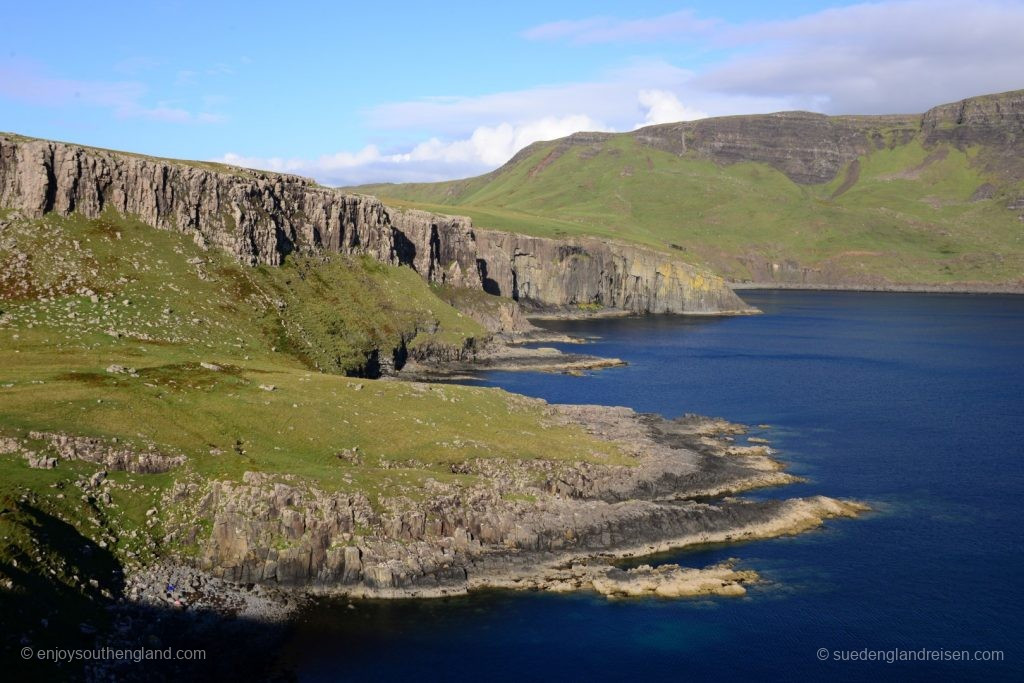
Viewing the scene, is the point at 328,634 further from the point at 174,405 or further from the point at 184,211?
the point at 184,211

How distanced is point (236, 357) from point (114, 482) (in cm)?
3878

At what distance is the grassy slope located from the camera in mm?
59344

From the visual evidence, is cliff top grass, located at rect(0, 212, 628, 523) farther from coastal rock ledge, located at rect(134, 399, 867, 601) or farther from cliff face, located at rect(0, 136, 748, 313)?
cliff face, located at rect(0, 136, 748, 313)

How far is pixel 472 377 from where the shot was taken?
14462cm

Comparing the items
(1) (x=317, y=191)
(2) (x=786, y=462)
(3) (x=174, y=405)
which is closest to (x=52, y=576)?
(3) (x=174, y=405)

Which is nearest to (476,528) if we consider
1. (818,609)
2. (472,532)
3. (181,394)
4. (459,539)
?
(472,532)

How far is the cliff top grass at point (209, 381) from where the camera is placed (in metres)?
68.4

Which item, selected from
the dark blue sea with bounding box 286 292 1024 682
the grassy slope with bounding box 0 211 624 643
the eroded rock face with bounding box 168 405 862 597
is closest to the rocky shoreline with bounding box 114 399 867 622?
the eroded rock face with bounding box 168 405 862 597

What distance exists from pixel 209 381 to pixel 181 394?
4.88 m

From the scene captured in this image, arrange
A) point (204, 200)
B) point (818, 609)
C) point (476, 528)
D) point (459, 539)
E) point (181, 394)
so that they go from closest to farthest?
point (818, 609) → point (459, 539) → point (476, 528) → point (181, 394) → point (204, 200)

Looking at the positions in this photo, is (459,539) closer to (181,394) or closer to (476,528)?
(476,528)

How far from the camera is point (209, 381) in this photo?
82062 mm

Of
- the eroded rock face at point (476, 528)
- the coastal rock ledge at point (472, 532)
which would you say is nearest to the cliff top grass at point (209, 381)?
the eroded rock face at point (476, 528)

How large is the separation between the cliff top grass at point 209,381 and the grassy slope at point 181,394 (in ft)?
0.72
